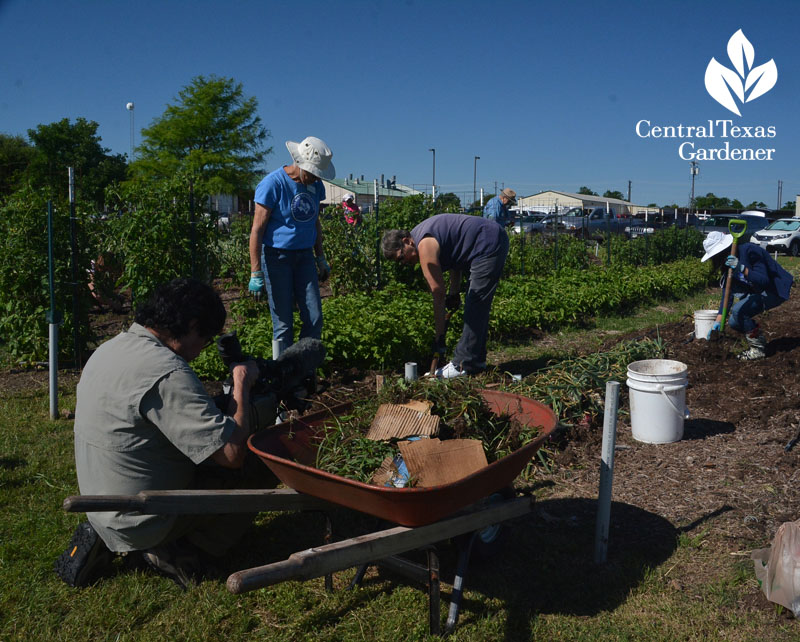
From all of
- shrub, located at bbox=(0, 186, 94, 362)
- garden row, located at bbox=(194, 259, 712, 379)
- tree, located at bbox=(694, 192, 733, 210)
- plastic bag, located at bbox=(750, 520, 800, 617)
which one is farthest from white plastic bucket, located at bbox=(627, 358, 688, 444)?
tree, located at bbox=(694, 192, 733, 210)

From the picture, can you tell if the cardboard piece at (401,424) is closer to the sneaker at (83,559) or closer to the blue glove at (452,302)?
the sneaker at (83,559)

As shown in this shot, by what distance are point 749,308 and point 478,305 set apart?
10.5 ft

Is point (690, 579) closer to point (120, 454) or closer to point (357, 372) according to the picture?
point (120, 454)

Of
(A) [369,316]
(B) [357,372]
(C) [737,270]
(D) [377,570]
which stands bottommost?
(D) [377,570]

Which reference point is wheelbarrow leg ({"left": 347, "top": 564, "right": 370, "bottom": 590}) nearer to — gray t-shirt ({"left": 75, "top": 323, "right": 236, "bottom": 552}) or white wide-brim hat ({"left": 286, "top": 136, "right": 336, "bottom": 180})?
gray t-shirt ({"left": 75, "top": 323, "right": 236, "bottom": 552})

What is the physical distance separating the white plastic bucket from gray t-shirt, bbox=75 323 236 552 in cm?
305

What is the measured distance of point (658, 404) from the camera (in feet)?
15.1

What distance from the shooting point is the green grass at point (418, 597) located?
2.69 metres

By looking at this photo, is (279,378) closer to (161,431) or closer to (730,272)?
(161,431)

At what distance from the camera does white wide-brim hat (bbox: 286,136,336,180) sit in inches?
194

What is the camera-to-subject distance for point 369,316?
6527 millimetres

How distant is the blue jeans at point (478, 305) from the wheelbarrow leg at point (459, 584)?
289cm

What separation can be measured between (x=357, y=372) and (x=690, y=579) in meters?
3.57

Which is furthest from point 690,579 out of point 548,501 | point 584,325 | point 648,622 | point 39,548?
point 584,325
